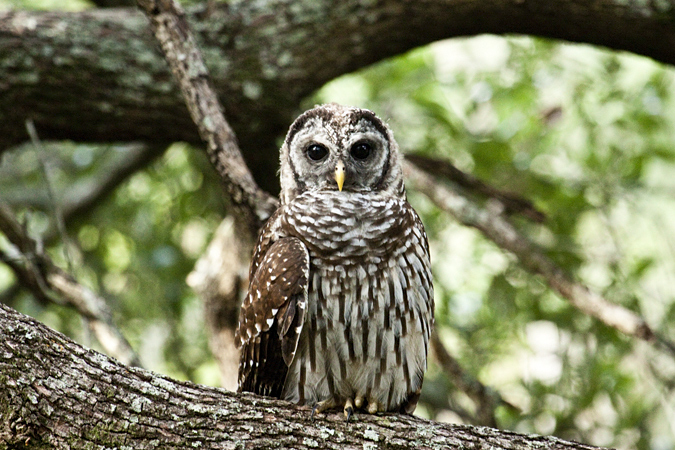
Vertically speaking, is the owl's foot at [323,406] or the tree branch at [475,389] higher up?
the tree branch at [475,389]

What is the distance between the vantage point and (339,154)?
10.5ft

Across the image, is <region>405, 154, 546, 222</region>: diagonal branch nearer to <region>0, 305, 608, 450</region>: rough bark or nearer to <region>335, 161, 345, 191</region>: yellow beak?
<region>335, 161, 345, 191</region>: yellow beak

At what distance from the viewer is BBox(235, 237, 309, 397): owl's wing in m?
2.81

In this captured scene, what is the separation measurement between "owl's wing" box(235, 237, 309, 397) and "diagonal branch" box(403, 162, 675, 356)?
1.17 m

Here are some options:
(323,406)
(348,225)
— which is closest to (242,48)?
(348,225)

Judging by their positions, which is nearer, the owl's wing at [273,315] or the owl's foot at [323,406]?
the owl's foot at [323,406]

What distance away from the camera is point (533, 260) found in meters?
3.98

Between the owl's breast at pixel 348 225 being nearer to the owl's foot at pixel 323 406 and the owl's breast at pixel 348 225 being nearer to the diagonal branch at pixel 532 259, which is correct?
the owl's foot at pixel 323 406

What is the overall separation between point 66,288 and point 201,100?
1.31 m

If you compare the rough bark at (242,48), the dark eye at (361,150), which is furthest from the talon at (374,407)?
the rough bark at (242,48)

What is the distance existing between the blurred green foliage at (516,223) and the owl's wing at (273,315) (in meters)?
2.04

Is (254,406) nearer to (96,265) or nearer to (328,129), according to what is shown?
(328,129)

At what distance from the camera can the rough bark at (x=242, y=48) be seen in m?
3.83

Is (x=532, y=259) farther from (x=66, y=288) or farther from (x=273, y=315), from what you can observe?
(x=66, y=288)
